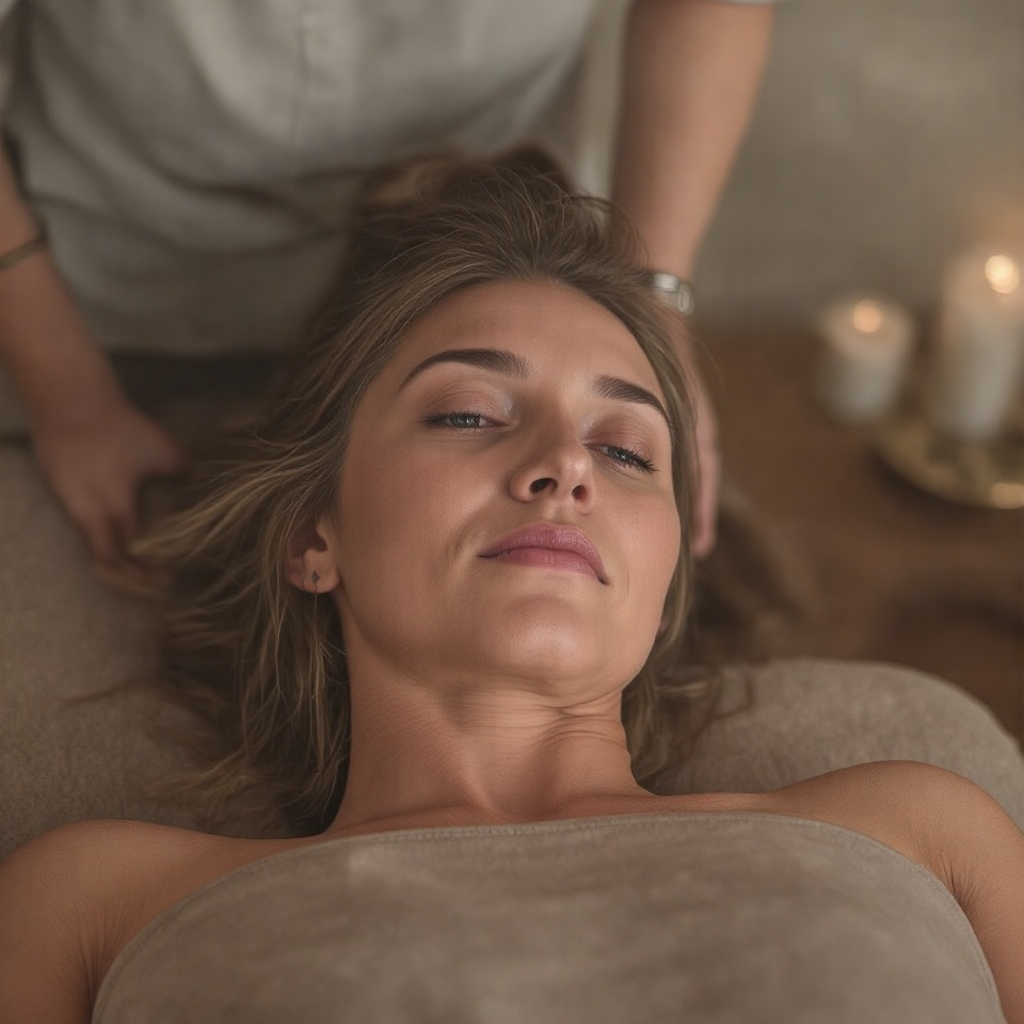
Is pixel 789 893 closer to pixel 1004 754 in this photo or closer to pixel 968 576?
pixel 1004 754

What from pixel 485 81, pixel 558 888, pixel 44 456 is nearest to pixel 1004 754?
pixel 558 888

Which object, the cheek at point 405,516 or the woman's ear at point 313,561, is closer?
the cheek at point 405,516

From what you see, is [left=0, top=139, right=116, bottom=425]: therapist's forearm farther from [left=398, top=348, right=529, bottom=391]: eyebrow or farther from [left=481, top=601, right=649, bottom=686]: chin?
[left=481, top=601, right=649, bottom=686]: chin

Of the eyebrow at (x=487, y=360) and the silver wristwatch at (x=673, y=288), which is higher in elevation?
the eyebrow at (x=487, y=360)

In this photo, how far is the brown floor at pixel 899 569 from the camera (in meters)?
1.98

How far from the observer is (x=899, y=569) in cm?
199

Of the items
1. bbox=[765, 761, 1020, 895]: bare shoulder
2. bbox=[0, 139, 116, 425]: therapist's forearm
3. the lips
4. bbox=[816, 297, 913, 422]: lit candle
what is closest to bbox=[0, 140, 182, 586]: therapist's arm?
bbox=[0, 139, 116, 425]: therapist's forearm

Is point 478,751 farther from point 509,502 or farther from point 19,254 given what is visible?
point 19,254

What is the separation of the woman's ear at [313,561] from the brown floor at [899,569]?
2.71ft

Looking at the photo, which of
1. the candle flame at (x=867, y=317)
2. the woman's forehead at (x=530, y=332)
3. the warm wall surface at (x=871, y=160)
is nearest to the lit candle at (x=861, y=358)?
the candle flame at (x=867, y=317)

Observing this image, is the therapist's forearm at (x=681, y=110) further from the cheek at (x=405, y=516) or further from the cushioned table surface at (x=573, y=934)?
the cushioned table surface at (x=573, y=934)

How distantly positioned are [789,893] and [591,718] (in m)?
0.30

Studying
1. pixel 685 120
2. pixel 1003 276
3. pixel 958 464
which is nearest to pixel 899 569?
pixel 958 464

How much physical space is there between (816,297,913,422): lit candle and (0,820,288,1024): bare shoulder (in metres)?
1.38
